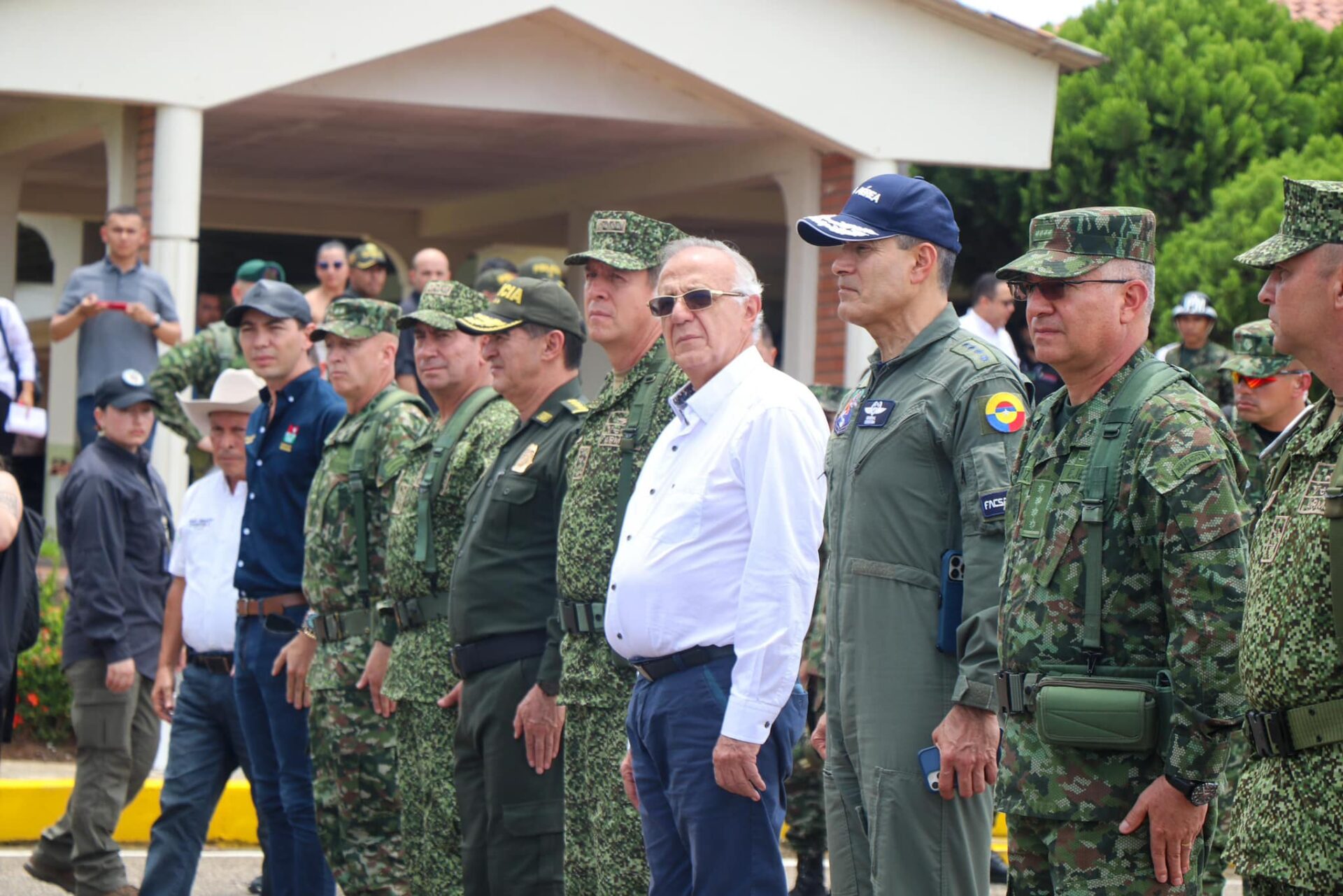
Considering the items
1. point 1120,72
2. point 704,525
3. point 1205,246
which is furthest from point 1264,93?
point 704,525

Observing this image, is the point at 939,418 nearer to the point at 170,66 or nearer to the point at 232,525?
the point at 232,525

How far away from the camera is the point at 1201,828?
156 inches

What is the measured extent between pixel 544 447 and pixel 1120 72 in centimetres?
1270

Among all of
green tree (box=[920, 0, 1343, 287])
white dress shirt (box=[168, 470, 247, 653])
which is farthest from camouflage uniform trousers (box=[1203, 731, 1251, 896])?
green tree (box=[920, 0, 1343, 287])

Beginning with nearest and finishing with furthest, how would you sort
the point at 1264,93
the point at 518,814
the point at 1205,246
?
1. the point at 518,814
2. the point at 1205,246
3. the point at 1264,93

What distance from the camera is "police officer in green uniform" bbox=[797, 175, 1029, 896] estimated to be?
14.0ft

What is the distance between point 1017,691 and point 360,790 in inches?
129

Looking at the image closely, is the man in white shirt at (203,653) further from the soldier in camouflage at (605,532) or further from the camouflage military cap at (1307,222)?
the camouflage military cap at (1307,222)

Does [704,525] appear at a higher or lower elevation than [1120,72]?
lower

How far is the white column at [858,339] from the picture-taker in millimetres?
12805

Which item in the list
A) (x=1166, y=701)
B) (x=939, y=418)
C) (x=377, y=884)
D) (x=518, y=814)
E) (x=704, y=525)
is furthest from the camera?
(x=377, y=884)

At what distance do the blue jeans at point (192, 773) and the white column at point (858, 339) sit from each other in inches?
253

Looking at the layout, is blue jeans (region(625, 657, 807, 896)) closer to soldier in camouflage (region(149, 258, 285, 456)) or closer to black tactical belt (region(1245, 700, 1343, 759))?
black tactical belt (region(1245, 700, 1343, 759))

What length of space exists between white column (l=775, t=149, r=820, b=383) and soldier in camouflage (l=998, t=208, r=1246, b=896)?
29.4 ft
